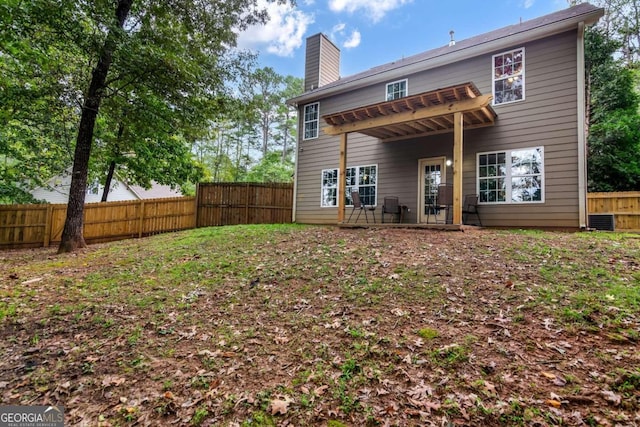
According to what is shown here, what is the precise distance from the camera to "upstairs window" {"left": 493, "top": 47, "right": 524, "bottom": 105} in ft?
25.8

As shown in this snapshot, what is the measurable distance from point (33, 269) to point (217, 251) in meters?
3.07

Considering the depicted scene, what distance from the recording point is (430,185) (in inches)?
359

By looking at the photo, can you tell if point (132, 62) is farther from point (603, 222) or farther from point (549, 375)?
point (603, 222)

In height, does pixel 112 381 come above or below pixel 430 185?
below

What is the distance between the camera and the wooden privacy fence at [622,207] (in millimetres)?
9047

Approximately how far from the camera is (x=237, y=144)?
2386cm

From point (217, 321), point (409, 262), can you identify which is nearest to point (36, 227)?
point (217, 321)

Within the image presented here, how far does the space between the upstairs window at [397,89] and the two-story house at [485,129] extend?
3 cm

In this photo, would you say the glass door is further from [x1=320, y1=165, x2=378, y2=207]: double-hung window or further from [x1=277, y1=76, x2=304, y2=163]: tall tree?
[x1=277, y1=76, x2=304, y2=163]: tall tree

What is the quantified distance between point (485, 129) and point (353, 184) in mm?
4075

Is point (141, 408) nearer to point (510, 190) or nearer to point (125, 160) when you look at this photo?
point (510, 190)

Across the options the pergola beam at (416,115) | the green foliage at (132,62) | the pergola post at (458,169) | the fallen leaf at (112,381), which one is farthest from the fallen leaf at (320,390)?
the green foliage at (132,62)

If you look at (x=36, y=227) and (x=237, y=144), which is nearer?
(x=36, y=227)

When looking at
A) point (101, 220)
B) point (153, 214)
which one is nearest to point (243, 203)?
point (153, 214)
